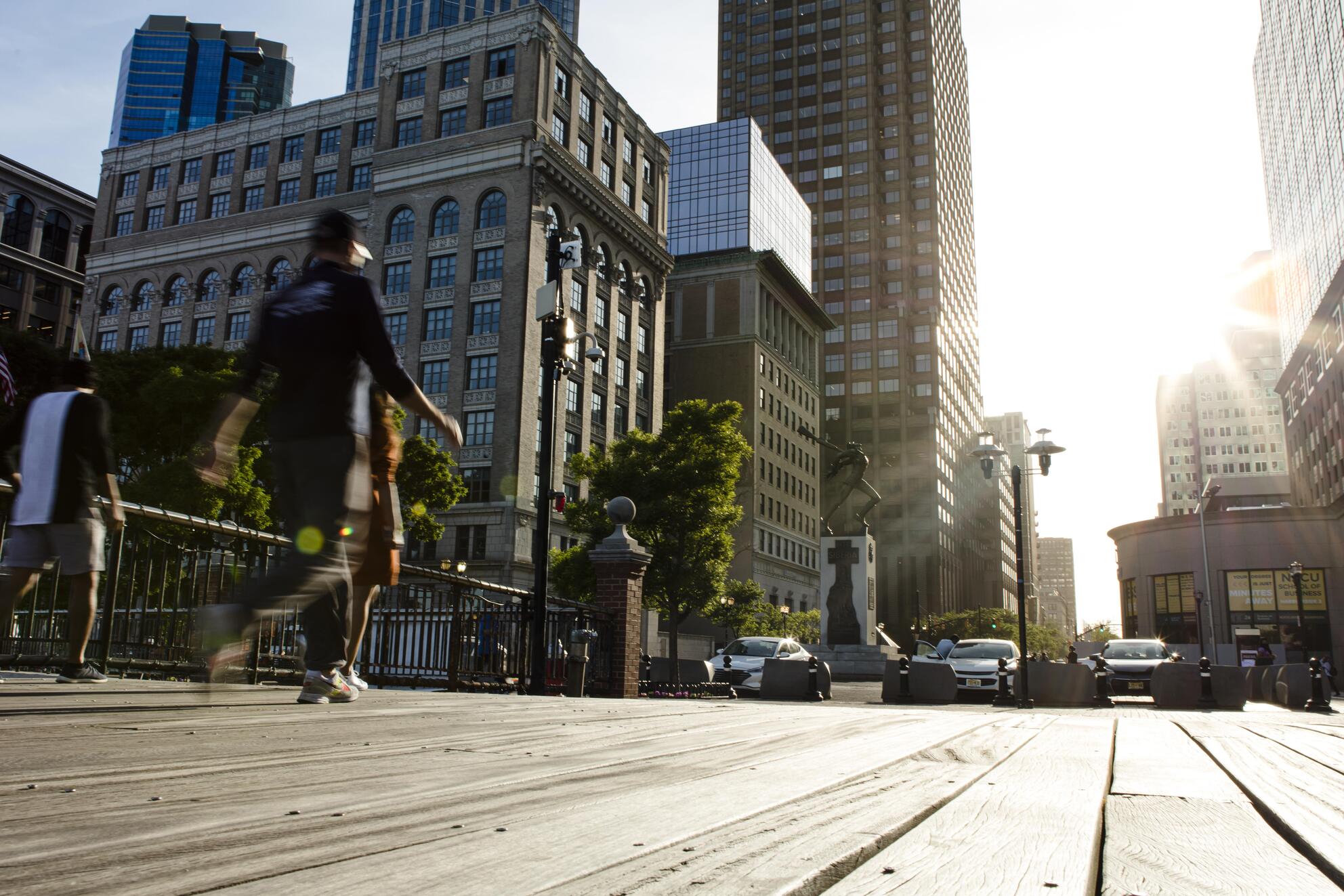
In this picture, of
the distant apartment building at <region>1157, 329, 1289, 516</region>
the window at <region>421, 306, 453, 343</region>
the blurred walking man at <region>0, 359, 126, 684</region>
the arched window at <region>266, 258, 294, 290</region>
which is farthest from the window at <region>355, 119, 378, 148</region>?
the distant apartment building at <region>1157, 329, 1289, 516</region>

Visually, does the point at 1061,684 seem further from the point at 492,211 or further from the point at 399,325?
the point at 399,325

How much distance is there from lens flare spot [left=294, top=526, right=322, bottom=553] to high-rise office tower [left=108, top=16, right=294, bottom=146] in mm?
159049

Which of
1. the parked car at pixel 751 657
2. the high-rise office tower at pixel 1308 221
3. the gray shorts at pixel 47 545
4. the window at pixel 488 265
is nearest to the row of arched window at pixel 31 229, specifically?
the window at pixel 488 265

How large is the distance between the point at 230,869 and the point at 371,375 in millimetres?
2739

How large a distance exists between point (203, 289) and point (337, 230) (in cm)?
6228

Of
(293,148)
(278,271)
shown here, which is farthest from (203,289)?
(293,148)

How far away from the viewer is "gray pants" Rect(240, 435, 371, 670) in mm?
3473

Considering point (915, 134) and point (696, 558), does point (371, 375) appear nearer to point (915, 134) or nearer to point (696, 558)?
point (696, 558)

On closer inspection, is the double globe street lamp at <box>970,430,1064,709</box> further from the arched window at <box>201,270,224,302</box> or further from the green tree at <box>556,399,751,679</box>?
the arched window at <box>201,270,224,302</box>

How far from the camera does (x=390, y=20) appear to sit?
150 metres

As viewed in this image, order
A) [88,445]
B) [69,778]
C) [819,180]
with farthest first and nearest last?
[819,180]
[88,445]
[69,778]

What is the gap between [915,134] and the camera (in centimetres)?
11788

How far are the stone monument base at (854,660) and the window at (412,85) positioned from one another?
3883 cm

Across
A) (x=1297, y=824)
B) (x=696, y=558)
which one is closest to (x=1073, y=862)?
(x=1297, y=824)
